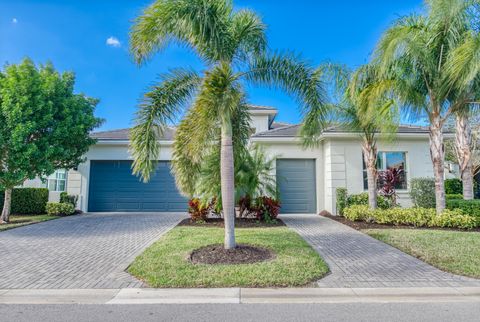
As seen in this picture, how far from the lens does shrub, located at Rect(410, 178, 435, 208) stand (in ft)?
37.5

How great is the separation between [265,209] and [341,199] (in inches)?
147

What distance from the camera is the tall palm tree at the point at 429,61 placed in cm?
841

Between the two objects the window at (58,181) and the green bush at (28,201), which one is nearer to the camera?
the green bush at (28,201)

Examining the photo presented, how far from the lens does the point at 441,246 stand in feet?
22.4

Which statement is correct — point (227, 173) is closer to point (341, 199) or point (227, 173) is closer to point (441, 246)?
point (441, 246)

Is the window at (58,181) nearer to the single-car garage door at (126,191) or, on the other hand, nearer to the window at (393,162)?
the single-car garage door at (126,191)

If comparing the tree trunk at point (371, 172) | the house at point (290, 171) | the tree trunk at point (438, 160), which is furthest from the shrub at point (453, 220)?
the house at point (290, 171)

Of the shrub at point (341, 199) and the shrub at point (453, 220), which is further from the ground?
the shrub at point (341, 199)

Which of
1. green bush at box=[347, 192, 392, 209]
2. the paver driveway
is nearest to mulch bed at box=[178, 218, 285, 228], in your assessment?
the paver driveway

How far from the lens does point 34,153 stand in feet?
33.0

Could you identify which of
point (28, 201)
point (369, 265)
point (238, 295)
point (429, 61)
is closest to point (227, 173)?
point (238, 295)

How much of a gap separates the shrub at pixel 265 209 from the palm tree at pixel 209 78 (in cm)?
459

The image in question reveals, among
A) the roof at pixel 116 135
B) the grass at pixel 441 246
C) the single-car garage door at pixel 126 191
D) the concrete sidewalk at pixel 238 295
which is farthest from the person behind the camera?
the roof at pixel 116 135

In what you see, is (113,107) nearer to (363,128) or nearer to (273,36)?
(273,36)
